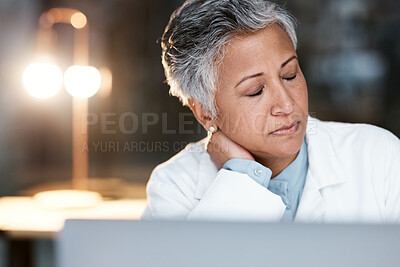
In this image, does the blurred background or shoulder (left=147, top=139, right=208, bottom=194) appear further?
the blurred background

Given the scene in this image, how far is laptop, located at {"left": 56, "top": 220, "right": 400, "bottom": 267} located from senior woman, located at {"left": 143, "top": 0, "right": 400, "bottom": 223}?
1.85ft

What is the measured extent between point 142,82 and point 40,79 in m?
3.39

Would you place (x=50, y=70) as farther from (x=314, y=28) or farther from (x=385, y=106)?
(x=385, y=106)

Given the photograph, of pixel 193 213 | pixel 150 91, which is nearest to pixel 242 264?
pixel 193 213

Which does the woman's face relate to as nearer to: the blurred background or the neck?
the neck

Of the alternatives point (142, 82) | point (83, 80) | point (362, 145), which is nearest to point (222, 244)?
point (362, 145)

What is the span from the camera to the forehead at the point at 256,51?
1.18m

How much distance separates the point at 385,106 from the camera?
5.87 meters

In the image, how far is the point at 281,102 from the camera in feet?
3.91

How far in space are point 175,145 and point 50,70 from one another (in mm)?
2856

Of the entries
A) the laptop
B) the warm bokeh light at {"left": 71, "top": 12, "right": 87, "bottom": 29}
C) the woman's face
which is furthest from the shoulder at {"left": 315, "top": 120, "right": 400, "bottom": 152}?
the warm bokeh light at {"left": 71, "top": 12, "right": 87, "bottom": 29}

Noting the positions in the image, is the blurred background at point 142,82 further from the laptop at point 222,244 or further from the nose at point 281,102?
the laptop at point 222,244

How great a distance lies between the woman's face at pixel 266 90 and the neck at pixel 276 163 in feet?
0.26

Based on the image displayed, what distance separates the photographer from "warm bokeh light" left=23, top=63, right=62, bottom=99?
8.91ft
